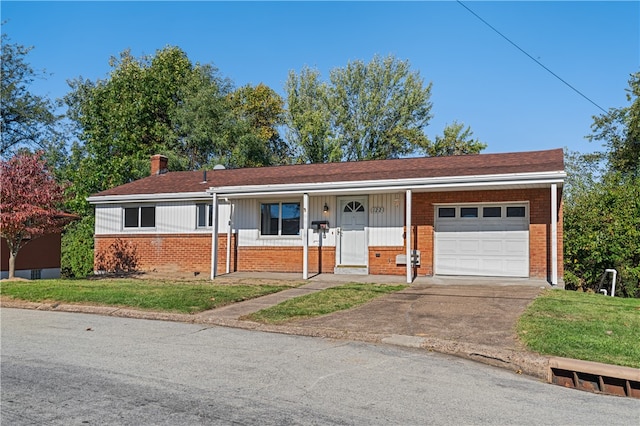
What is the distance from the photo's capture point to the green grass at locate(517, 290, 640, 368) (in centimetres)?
744

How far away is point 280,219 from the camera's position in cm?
1848

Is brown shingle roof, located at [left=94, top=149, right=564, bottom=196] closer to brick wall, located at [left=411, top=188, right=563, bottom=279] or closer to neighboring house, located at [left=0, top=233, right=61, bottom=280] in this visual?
brick wall, located at [left=411, top=188, right=563, bottom=279]

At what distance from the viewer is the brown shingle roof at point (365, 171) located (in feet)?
50.2

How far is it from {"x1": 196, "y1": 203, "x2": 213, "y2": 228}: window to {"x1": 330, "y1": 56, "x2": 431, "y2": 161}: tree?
19.5 m

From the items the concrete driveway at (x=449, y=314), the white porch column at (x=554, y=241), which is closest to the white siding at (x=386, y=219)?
the concrete driveway at (x=449, y=314)

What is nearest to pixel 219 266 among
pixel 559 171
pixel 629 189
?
pixel 559 171

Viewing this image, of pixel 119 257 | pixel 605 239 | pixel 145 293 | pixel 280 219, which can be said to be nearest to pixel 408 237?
pixel 280 219

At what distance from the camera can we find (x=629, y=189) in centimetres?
1587

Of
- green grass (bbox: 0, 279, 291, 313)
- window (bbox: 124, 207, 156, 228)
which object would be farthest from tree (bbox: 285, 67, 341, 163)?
green grass (bbox: 0, 279, 291, 313)

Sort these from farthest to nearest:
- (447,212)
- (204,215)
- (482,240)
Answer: (204,215), (447,212), (482,240)

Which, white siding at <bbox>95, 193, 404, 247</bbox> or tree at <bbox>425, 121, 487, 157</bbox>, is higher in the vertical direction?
tree at <bbox>425, 121, 487, 157</bbox>

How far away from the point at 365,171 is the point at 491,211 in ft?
15.7

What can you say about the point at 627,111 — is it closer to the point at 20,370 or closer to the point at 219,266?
the point at 219,266

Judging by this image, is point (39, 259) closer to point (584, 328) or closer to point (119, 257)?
point (119, 257)
